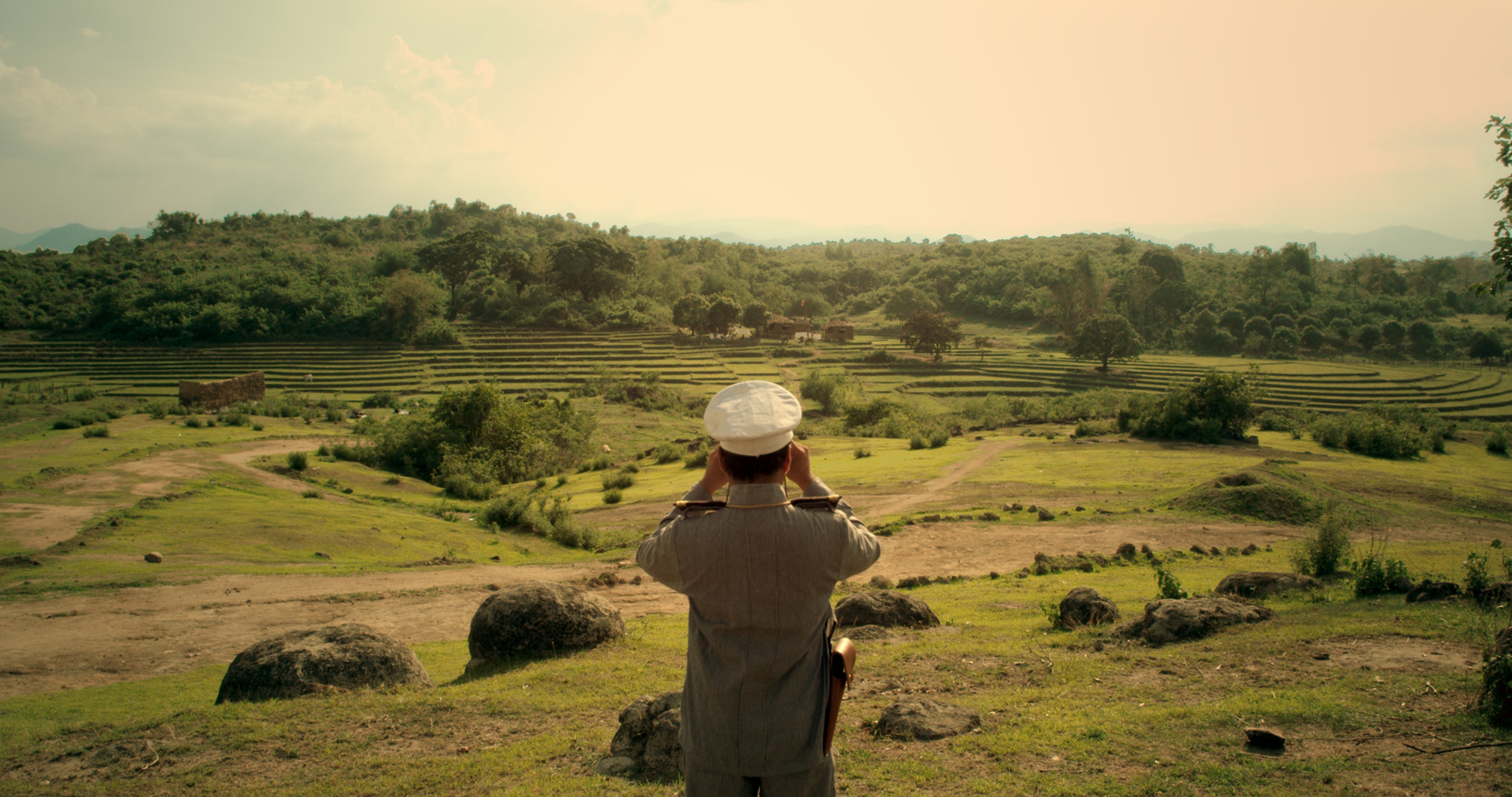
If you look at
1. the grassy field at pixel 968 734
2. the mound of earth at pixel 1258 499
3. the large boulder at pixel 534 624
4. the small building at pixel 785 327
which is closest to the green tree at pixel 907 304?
the small building at pixel 785 327

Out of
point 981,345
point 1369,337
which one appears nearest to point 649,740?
point 981,345

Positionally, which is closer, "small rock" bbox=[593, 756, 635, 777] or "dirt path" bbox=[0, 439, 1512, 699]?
"small rock" bbox=[593, 756, 635, 777]

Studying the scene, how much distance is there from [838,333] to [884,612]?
218ft

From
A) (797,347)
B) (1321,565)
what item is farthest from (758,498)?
(797,347)

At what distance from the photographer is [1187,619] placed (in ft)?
24.2

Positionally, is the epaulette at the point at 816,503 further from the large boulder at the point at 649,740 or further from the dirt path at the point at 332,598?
the dirt path at the point at 332,598

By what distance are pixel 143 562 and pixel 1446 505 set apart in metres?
28.8

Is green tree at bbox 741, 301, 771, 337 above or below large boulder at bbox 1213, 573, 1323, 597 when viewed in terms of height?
above

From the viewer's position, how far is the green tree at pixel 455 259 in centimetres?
7969

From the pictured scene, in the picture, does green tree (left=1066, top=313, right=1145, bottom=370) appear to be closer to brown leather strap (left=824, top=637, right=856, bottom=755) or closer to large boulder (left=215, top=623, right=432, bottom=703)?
large boulder (left=215, top=623, right=432, bottom=703)

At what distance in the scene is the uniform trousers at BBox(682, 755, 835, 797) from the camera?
8.03 ft

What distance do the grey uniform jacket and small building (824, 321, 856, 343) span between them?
7138cm

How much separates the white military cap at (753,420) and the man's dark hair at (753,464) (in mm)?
23

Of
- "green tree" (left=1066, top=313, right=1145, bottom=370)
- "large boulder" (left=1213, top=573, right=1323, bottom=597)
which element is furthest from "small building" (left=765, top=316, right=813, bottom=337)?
"large boulder" (left=1213, top=573, right=1323, bottom=597)
